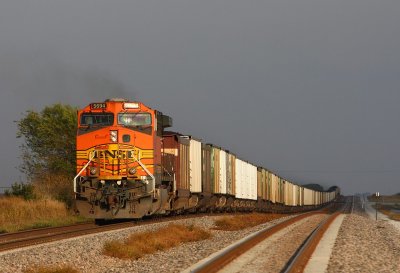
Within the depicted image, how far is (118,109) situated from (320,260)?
12.0 meters

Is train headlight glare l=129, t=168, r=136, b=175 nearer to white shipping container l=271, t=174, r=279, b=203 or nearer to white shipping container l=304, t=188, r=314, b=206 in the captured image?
white shipping container l=271, t=174, r=279, b=203

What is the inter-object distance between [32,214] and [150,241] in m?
12.0

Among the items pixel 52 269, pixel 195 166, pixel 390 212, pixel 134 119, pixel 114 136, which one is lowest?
pixel 390 212

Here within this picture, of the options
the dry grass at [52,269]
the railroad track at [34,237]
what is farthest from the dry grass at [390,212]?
the dry grass at [52,269]

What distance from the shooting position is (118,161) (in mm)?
22812

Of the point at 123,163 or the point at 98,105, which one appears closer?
the point at 123,163

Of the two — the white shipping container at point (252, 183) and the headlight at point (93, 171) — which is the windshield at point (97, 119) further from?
the white shipping container at point (252, 183)

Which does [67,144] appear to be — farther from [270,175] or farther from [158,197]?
[270,175]

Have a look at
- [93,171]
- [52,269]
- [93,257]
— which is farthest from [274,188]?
[52,269]

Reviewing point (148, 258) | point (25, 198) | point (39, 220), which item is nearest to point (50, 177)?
point (25, 198)

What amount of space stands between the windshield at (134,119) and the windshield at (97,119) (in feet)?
1.25

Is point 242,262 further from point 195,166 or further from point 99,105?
point 195,166

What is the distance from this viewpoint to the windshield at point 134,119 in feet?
77.6

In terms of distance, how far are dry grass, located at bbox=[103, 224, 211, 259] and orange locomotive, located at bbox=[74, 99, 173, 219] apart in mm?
2494
